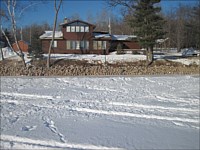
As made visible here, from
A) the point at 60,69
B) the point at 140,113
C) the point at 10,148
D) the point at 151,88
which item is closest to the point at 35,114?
the point at 10,148

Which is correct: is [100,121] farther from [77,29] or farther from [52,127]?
[77,29]

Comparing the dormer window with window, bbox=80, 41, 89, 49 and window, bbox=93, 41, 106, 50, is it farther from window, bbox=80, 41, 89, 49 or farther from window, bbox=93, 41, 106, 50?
window, bbox=93, 41, 106, 50

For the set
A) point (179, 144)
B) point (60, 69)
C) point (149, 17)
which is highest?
point (149, 17)

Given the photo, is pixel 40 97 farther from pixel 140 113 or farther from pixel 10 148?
pixel 140 113

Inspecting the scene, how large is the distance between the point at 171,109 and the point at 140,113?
1.08m

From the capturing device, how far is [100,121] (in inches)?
180

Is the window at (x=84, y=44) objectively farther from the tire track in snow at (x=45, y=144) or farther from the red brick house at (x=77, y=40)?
the tire track in snow at (x=45, y=144)

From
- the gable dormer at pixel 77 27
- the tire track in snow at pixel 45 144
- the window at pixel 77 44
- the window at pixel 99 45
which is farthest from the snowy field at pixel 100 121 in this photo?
the window at pixel 99 45

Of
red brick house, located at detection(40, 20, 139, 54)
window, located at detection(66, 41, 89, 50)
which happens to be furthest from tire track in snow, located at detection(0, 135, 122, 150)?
window, located at detection(66, 41, 89, 50)

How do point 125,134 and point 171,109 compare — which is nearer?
point 125,134

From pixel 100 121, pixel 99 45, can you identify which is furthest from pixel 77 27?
pixel 100 121

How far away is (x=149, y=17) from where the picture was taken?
17609 mm

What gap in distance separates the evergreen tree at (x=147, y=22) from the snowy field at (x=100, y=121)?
38.8 feet

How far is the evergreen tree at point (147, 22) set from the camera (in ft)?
58.0
